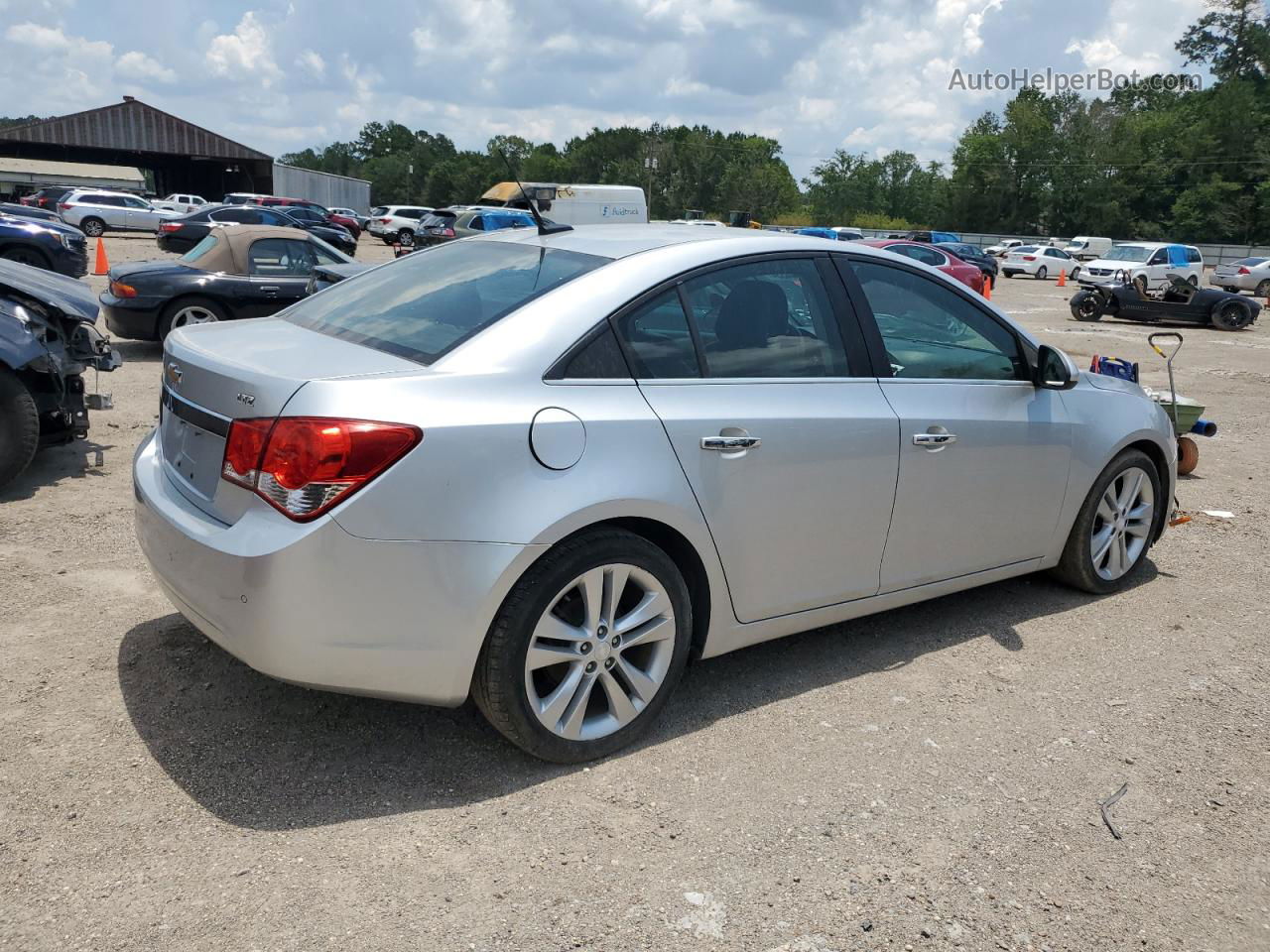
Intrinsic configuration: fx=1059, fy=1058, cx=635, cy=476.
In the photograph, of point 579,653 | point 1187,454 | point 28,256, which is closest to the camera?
point 579,653

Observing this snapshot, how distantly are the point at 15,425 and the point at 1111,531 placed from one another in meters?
5.75

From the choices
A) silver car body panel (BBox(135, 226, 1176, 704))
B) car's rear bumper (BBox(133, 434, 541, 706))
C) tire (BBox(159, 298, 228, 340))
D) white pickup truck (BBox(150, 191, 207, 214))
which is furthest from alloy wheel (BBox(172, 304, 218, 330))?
white pickup truck (BBox(150, 191, 207, 214))

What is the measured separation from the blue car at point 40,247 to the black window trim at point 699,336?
14661mm

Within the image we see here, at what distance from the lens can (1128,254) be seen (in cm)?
3556

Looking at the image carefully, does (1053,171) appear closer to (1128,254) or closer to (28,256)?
(1128,254)

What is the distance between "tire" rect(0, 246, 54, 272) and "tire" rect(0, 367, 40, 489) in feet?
37.1

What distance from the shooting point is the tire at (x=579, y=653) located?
3057mm

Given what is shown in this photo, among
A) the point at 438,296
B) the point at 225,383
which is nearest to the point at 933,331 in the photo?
the point at 438,296

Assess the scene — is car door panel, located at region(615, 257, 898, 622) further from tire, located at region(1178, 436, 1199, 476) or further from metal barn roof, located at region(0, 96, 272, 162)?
metal barn roof, located at region(0, 96, 272, 162)

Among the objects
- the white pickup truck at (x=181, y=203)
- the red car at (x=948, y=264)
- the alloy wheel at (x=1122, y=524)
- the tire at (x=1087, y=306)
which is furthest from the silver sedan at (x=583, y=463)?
the white pickup truck at (x=181, y=203)

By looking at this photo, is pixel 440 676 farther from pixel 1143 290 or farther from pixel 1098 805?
pixel 1143 290

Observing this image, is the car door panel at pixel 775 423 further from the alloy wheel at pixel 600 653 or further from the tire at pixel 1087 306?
the tire at pixel 1087 306

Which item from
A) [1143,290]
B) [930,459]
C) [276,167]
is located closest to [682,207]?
[276,167]

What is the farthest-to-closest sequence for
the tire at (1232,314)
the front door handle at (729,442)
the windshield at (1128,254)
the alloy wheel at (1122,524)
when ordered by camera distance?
the windshield at (1128,254)
the tire at (1232,314)
the alloy wheel at (1122,524)
the front door handle at (729,442)
